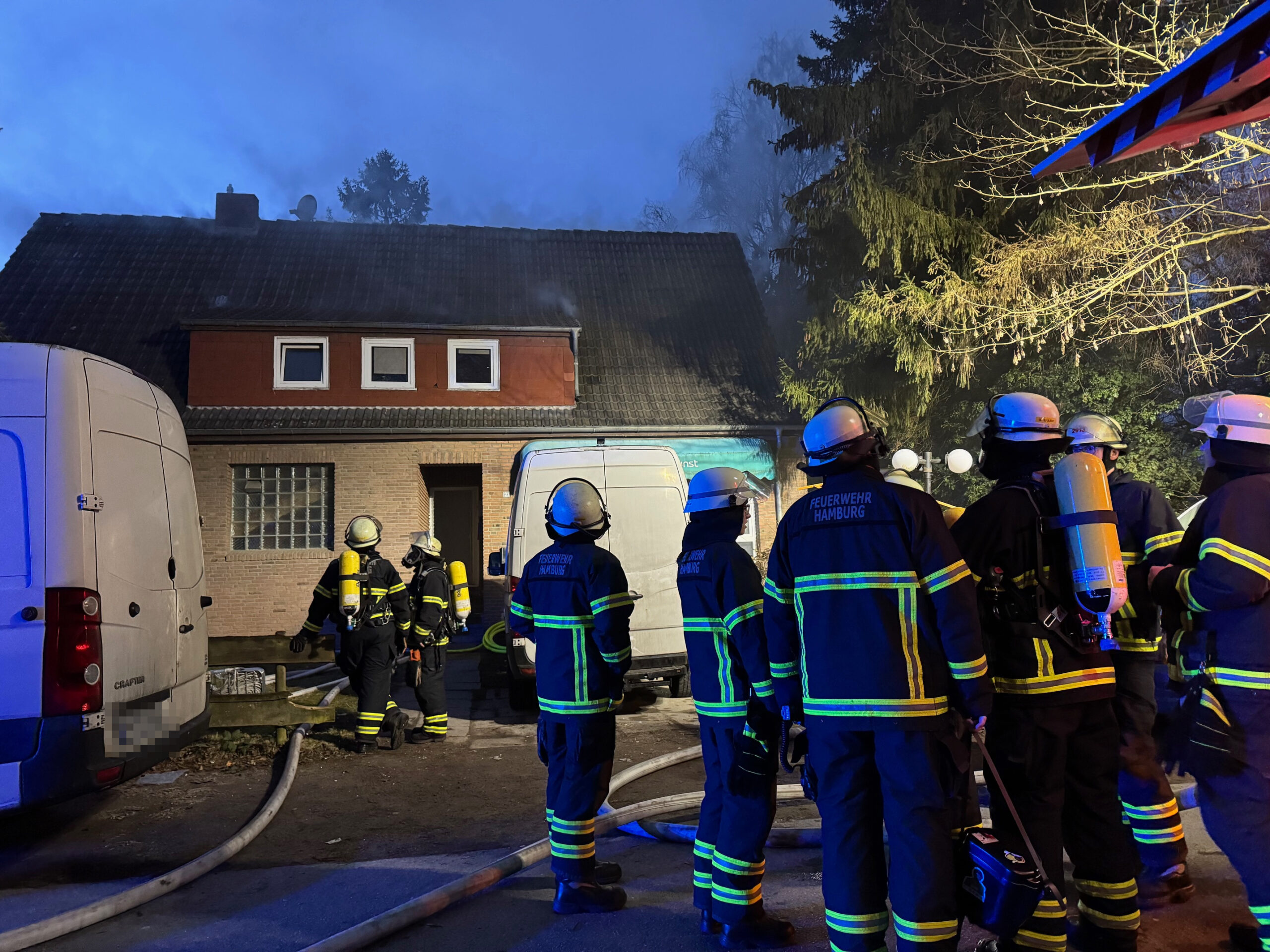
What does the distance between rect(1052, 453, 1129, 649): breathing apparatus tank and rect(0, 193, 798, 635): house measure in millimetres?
12606

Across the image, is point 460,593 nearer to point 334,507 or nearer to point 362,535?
point 362,535

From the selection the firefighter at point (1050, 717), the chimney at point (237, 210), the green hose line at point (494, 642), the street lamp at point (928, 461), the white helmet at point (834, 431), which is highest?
the chimney at point (237, 210)

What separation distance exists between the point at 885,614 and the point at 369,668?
5.32 m

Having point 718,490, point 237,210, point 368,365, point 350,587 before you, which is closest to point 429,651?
point 350,587

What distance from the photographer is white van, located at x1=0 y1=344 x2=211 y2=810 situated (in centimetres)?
398

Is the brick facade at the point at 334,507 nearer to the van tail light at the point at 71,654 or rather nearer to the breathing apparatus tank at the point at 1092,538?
the van tail light at the point at 71,654

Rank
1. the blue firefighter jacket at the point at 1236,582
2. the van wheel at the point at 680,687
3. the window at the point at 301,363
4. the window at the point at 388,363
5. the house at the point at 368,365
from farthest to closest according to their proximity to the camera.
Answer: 1. the window at the point at 388,363
2. the window at the point at 301,363
3. the house at the point at 368,365
4. the van wheel at the point at 680,687
5. the blue firefighter jacket at the point at 1236,582

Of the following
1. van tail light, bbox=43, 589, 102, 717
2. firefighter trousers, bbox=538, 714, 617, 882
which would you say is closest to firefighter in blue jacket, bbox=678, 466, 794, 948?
firefighter trousers, bbox=538, 714, 617, 882

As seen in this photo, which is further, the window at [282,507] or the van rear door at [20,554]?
the window at [282,507]

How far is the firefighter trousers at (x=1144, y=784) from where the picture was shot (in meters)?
3.60

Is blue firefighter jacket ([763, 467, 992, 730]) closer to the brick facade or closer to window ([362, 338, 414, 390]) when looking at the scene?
the brick facade

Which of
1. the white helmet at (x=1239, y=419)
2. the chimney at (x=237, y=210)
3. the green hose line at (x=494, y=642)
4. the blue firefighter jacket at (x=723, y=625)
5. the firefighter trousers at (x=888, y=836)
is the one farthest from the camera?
the chimney at (x=237, y=210)

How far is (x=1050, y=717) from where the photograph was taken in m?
2.93

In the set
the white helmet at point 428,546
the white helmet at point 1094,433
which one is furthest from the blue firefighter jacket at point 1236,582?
the white helmet at point 428,546
